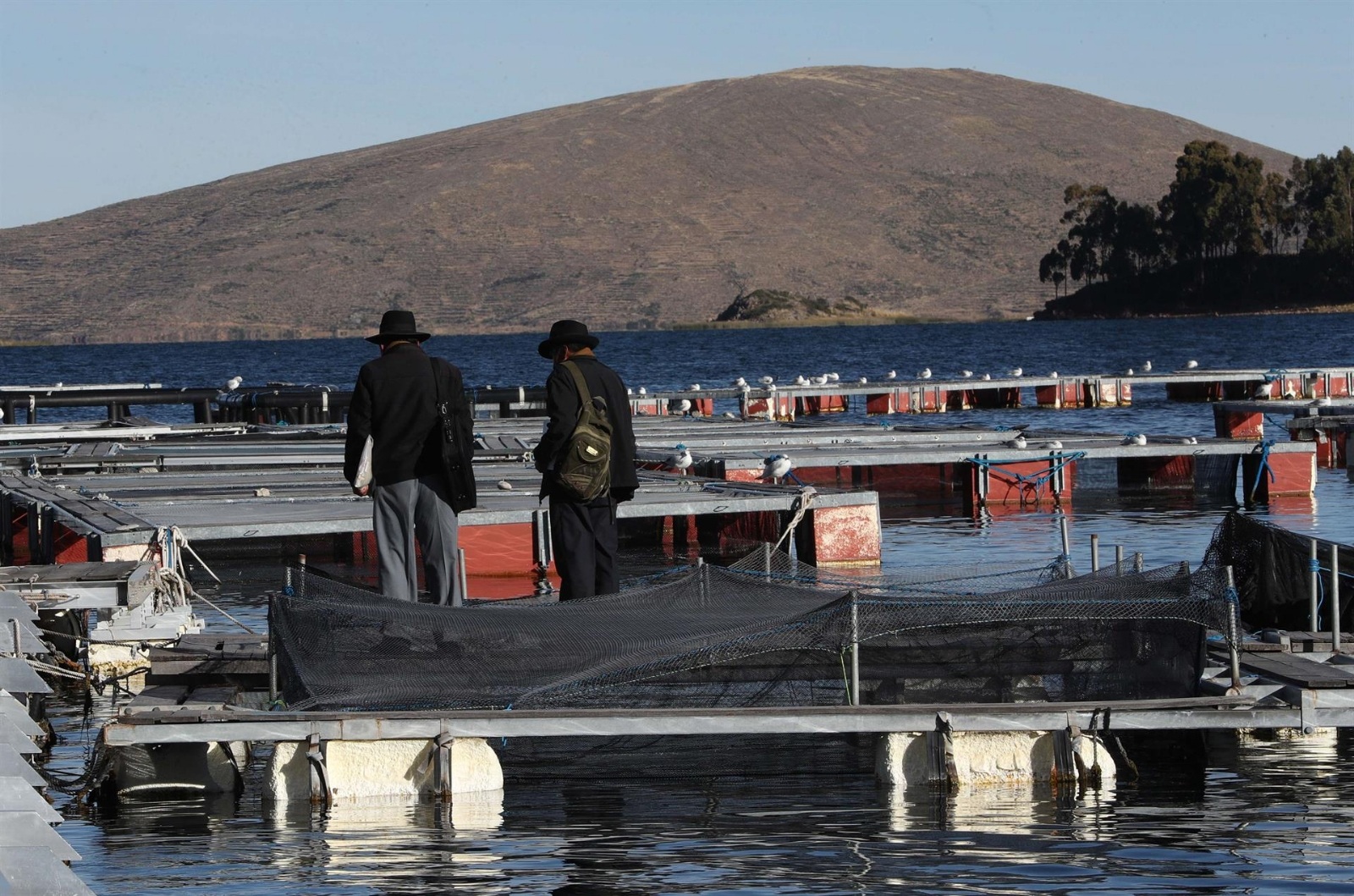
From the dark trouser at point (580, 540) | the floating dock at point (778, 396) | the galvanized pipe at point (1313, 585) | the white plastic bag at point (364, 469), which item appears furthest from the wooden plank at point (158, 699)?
the floating dock at point (778, 396)

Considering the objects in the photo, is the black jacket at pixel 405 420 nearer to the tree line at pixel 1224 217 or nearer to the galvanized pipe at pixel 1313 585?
the galvanized pipe at pixel 1313 585

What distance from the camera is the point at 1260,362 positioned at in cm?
7400

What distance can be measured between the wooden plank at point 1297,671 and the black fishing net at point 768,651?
443 mm

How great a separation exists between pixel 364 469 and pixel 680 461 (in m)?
11.4

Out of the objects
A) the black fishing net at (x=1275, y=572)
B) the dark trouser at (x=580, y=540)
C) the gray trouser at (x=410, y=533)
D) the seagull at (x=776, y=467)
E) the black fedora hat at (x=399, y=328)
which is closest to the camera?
the dark trouser at (x=580, y=540)

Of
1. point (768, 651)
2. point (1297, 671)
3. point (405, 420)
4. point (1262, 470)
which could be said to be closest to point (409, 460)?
point (405, 420)

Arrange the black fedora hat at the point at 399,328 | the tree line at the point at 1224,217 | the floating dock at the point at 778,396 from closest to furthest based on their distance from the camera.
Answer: the black fedora hat at the point at 399,328, the floating dock at the point at 778,396, the tree line at the point at 1224,217

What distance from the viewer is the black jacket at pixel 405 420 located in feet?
33.9

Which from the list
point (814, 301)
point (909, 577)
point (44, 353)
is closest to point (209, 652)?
point (909, 577)

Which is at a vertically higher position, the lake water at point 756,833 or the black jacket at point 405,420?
the black jacket at point 405,420

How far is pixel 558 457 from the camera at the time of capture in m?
10.2

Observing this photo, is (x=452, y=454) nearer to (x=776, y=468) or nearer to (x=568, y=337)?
(x=568, y=337)

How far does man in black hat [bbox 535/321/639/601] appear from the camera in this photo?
10.2 meters

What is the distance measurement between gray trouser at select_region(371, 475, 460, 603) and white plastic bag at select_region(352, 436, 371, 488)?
0.11 m
